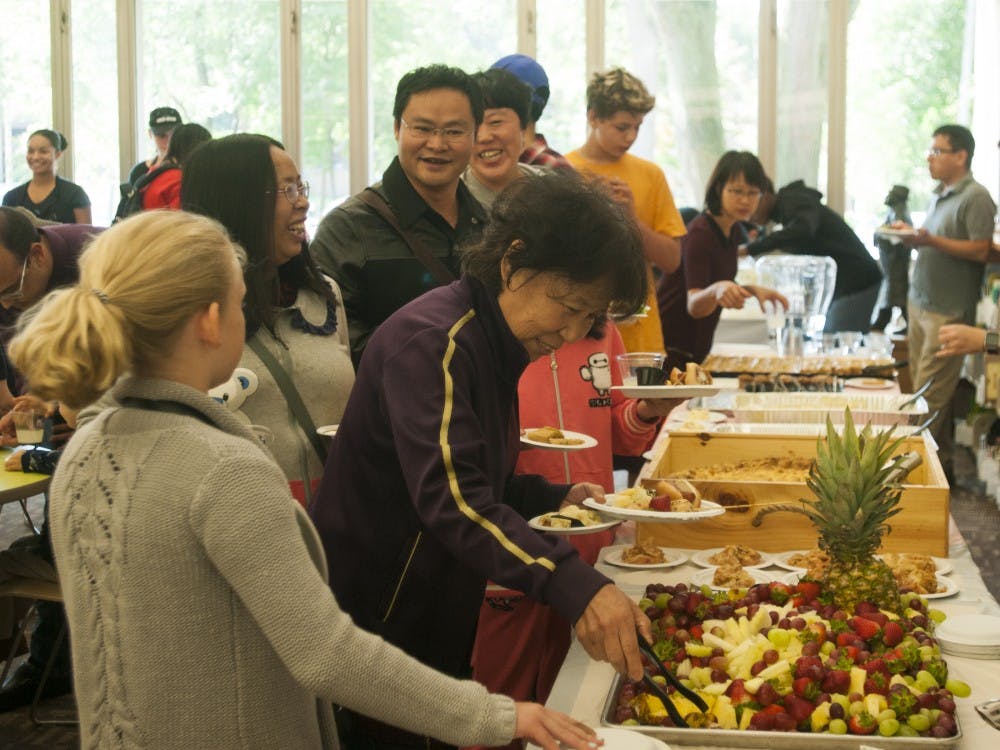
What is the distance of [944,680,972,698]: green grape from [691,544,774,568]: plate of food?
572mm

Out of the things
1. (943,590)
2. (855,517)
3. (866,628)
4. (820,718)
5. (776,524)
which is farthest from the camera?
(776,524)

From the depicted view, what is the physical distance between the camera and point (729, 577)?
77.2 inches

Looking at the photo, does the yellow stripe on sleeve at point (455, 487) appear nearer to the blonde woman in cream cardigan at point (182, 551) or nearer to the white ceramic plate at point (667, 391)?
the blonde woman in cream cardigan at point (182, 551)

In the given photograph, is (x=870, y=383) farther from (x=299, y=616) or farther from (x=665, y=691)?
(x=299, y=616)

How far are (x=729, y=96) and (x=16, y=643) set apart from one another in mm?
5735

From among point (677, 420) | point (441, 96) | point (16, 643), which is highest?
point (441, 96)

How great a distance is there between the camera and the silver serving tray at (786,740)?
1.33m

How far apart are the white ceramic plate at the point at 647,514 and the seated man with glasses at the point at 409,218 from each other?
0.78 m

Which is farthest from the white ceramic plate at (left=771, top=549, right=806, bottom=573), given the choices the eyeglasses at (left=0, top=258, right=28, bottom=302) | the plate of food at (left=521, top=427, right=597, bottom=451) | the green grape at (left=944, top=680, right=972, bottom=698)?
the eyeglasses at (left=0, top=258, right=28, bottom=302)

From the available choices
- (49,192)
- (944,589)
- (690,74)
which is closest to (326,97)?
(49,192)

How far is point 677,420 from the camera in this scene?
3.36m

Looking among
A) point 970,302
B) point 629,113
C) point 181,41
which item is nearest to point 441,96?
point 629,113

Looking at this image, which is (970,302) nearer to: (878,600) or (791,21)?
(791,21)

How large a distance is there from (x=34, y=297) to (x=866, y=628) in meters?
2.43
